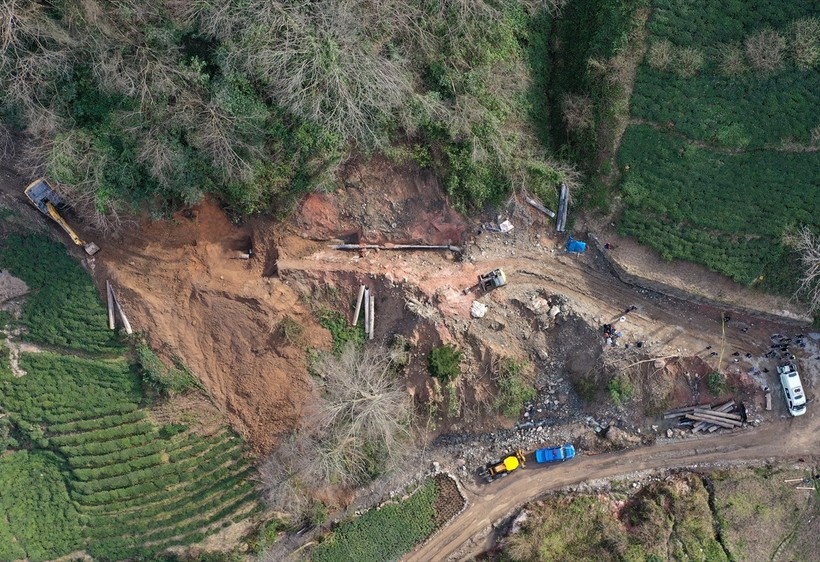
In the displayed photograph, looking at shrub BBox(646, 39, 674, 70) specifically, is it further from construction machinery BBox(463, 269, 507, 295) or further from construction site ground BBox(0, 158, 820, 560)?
construction machinery BBox(463, 269, 507, 295)

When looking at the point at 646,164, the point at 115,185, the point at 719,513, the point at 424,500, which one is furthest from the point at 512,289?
the point at 115,185

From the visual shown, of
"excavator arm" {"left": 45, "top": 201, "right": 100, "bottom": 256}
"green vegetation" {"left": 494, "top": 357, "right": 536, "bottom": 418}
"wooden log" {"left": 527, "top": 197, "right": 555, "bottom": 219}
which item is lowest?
"green vegetation" {"left": 494, "top": 357, "right": 536, "bottom": 418}

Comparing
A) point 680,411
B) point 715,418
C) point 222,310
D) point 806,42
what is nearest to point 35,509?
Result: point 222,310

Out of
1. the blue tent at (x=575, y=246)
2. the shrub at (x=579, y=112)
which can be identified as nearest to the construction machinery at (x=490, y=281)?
the blue tent at (x=575, y=246)

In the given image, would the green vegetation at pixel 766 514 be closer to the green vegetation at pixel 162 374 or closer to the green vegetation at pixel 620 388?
the green vegetation at pixel 620 388

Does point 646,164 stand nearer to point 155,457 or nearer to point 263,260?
point 263,260

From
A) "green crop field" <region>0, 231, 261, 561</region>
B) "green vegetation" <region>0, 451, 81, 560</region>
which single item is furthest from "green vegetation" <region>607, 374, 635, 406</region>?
"green vegetation" <region>0, 451, 81, 560</region>
